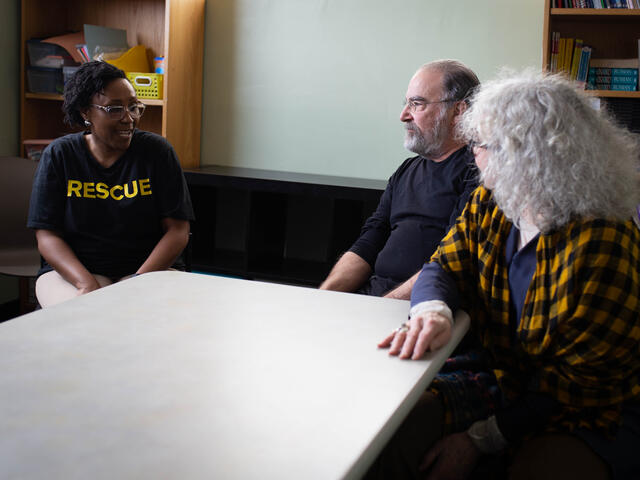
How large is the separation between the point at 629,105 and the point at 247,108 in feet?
6.51

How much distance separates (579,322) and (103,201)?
63.2 inches

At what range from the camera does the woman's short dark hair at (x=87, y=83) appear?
2215 mm

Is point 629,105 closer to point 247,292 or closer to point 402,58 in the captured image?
point 402,58

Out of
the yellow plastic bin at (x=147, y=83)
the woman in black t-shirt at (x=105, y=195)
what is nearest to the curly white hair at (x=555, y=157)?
the woman in black t-shirt at (x=105, y=195)

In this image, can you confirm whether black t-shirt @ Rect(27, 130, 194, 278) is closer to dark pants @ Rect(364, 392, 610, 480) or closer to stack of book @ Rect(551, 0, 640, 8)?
dark pants @ Rect(364, 392, 610, 480)

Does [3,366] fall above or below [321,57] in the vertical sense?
below

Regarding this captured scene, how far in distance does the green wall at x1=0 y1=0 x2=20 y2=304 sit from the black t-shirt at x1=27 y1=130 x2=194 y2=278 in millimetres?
1548

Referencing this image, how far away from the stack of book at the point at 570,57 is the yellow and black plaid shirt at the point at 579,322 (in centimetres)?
192

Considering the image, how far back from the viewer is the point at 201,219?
3.58m

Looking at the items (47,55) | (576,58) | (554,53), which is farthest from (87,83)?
(576,58)

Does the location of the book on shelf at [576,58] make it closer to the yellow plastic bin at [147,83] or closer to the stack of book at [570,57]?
the stack of book at [570,57]

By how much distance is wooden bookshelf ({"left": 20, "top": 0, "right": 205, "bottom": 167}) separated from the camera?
3359 millimetres

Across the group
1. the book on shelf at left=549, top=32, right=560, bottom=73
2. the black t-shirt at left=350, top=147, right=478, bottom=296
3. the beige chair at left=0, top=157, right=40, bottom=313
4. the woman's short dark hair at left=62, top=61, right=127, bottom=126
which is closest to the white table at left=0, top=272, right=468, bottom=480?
the black t-shirt at left=350, top=147, right=478, bottom=296

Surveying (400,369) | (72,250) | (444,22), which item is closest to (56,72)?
(72,250)
